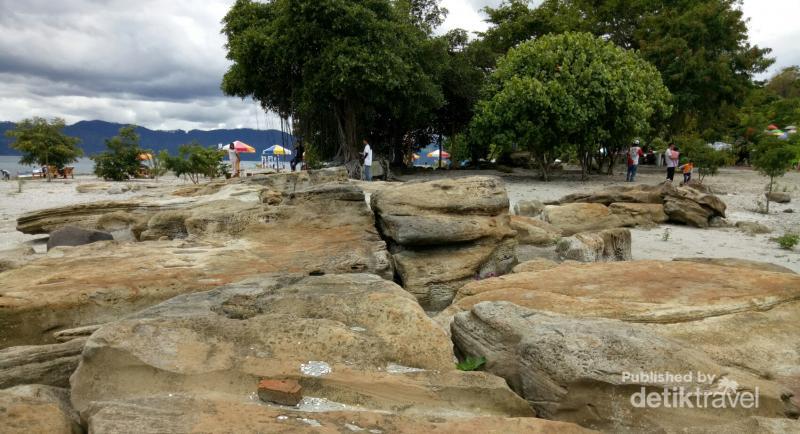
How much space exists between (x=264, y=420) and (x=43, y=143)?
3347cm

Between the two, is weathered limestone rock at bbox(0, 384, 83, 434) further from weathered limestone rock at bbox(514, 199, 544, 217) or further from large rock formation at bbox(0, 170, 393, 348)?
weathered limestone rock at bbox(514, 199, 544, 217)

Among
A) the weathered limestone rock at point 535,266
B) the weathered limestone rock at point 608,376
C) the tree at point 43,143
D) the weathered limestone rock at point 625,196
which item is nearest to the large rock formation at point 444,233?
the weathered limestone rock at point 535,266

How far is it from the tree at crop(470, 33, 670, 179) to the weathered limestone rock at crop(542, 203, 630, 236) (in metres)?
8.39

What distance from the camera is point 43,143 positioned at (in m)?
29.6

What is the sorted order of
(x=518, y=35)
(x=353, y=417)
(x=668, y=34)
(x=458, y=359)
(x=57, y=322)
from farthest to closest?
(x=518, y=35) < (x=668, y=34) < (x=57, y=322) < (x=458, y=359) < (x=353, y=417)

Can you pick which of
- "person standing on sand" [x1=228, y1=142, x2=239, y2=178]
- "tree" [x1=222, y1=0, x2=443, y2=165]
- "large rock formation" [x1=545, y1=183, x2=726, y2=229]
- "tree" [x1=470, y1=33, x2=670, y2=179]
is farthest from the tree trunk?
"large rock formation" [x1=545, y1=183, x2=726, y2=229]

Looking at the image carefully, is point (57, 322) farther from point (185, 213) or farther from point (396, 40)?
point (396, 40)

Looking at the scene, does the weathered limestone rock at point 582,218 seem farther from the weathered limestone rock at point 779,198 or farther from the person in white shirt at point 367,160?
the person in white shirt at point 367,160

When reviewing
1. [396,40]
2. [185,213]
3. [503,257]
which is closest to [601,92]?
[396,40]

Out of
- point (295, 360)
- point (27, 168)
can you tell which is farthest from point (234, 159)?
point (27, 168)

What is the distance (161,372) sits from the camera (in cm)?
320

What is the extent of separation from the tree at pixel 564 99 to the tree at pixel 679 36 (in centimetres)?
656

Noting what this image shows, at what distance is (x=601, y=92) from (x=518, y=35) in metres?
12.8

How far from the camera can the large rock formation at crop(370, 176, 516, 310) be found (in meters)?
7.26
